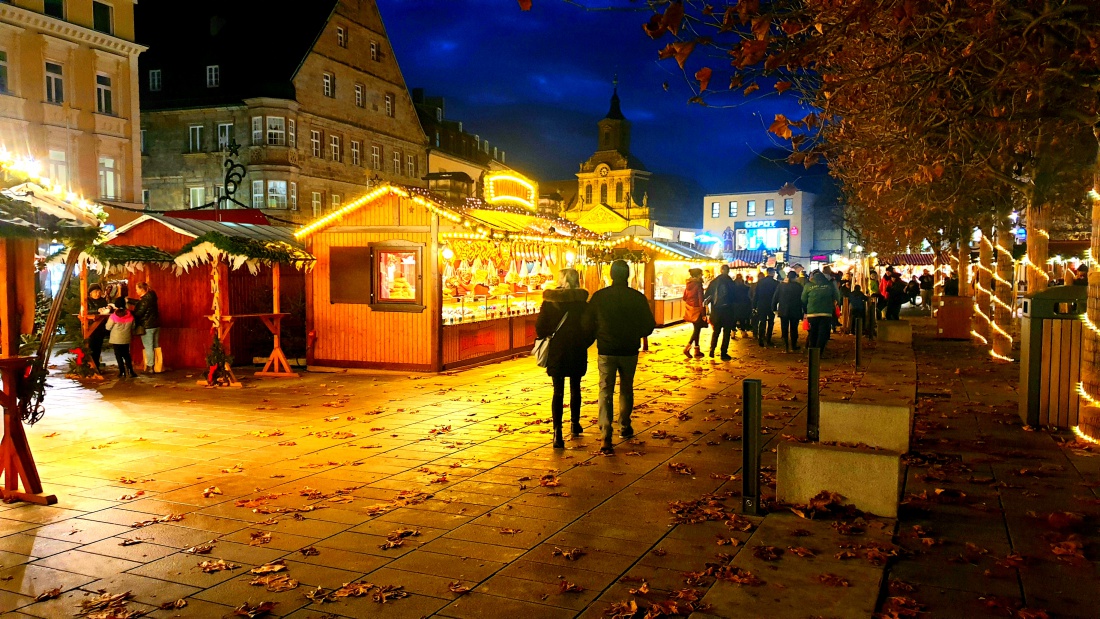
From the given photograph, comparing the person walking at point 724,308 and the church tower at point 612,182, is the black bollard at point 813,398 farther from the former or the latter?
the church tower at point 612,182

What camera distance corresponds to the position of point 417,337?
1520 centimetres

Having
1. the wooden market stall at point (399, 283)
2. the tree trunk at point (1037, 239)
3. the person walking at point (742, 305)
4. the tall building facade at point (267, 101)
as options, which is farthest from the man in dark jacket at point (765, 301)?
the tall building facade at point (267, 101)

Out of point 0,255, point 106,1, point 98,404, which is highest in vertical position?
point 106,1

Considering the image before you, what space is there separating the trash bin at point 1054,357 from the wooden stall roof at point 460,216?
30.8ft

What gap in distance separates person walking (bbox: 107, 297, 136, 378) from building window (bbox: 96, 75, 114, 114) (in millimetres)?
21394

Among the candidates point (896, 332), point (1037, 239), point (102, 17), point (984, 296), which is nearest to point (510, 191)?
point (896, 332)

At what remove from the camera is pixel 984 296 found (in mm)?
20266

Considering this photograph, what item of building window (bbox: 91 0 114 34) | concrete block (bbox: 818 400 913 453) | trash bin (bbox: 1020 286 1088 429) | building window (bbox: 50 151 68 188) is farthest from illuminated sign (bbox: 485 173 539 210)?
building window (bbox: 91 0 114 34)

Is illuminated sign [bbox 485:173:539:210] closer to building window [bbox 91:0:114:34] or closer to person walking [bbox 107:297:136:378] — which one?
person walking [bbox 107:297:136:378]

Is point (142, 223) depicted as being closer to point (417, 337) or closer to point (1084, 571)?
point (417, 337)

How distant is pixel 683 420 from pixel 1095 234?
16.9 ft

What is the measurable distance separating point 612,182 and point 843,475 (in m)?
74.8

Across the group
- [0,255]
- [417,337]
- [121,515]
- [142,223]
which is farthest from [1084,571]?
[142,223]

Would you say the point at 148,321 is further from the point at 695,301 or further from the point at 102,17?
the point at 102,17
